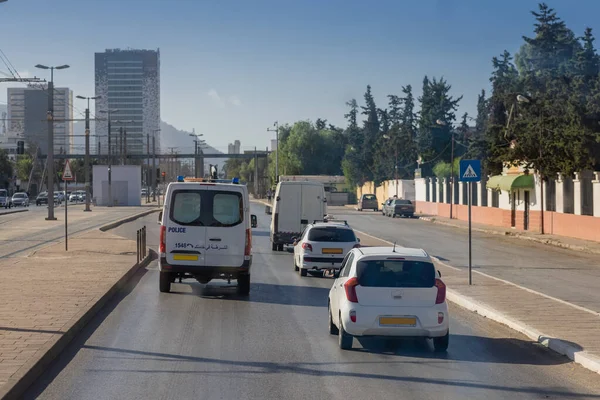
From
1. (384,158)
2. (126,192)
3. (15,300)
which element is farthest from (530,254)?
(384,158)

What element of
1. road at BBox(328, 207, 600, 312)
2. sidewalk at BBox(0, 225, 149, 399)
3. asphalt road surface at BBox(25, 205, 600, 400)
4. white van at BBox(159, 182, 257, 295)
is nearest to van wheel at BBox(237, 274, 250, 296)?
white van at BBox(159, 182, 257, 295)

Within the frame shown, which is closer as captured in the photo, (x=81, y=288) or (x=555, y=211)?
(x=81, y=288)

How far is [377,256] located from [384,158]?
341ft

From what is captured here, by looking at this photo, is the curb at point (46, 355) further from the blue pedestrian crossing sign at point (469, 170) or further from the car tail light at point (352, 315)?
the blue pedestrian crossing sign at point (469, 170)

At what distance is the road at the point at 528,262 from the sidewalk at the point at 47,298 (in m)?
9.52

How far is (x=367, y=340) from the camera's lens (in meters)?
13.1

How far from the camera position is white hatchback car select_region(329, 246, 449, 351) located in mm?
11898

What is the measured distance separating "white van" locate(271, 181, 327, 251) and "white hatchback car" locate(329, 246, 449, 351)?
19677mm

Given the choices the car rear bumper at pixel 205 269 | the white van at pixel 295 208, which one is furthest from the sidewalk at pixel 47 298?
the white van at pixel 295 208

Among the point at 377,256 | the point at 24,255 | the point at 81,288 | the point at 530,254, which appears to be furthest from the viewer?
the point at 530,254

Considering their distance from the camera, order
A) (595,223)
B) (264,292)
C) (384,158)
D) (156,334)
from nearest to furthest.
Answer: (156,334)
(264,292)
(595,223)
(384,158)

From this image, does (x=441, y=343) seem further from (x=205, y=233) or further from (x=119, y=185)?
(x=119, y=185)

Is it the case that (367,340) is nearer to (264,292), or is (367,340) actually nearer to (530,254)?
(264,292)

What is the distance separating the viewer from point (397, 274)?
1230cm
